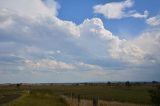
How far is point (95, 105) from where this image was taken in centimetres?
1723

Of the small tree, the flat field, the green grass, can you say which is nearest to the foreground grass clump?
the flat field

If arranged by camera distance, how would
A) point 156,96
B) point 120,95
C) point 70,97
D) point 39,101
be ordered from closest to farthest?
point 156,96 < point 70,97 < point 39,101 < point 120,95

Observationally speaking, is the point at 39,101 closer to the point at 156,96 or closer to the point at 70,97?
the point at 70,97

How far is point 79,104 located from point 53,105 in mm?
16523

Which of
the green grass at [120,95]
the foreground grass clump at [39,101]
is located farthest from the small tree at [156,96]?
the green grass at [120,95]

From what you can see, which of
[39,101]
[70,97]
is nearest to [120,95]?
[39,101]

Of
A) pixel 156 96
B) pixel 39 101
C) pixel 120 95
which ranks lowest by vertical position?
pixel 156 96

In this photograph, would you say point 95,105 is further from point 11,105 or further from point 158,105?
point 11,105

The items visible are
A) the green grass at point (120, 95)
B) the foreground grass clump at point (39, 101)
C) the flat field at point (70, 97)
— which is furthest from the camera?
the green grass at point (120, 95)

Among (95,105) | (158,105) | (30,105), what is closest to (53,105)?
(30,105)

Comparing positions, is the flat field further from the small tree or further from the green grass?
the small tree

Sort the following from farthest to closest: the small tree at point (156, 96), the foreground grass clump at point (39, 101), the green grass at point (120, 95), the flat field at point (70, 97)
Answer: the green grass at point (120, 95) → the foreground grass clump at point (39, 101) → the flat field at point (70, 97) → the small tree at point (156, 96)

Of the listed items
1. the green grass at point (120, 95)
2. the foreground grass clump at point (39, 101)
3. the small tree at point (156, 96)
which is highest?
the green grass at point (120, 95)

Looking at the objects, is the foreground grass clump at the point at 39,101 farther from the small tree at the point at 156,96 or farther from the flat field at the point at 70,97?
the small tree at the point at 156,96
